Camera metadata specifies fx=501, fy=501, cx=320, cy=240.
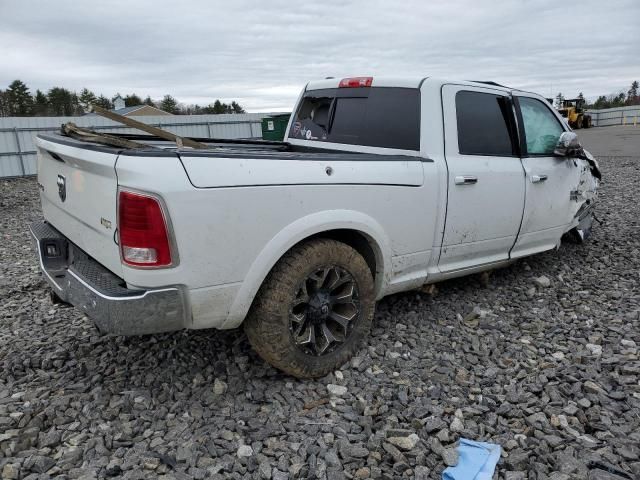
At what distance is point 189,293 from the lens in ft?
7.92

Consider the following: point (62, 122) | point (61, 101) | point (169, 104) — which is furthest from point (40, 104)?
point (62, 122)

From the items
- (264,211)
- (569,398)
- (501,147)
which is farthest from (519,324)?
(264,211)

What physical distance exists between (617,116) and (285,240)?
4910 centimetres

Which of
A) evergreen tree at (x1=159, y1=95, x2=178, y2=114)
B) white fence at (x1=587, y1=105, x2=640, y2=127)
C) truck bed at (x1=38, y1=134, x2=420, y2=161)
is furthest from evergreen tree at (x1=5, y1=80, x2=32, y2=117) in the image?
truck bed at (x1=38, y1=134, x2=420, y2=161)

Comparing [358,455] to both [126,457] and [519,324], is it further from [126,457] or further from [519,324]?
[519,324]

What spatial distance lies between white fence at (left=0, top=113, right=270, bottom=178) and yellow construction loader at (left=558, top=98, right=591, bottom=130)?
2629 cm

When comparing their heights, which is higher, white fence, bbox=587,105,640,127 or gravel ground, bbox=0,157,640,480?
white fence, bbox=587,105,640,127

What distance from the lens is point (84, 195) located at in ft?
8.71

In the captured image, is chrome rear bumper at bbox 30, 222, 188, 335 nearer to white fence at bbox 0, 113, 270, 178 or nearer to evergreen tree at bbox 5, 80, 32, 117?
white fence at bbox 0, 113, 270, 178

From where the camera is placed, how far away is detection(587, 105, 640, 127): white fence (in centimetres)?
4153

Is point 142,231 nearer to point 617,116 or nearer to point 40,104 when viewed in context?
point 617,116

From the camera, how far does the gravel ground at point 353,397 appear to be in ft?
7.72

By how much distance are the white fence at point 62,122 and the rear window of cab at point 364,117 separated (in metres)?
12.4

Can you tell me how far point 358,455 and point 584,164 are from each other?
12.7 feet
